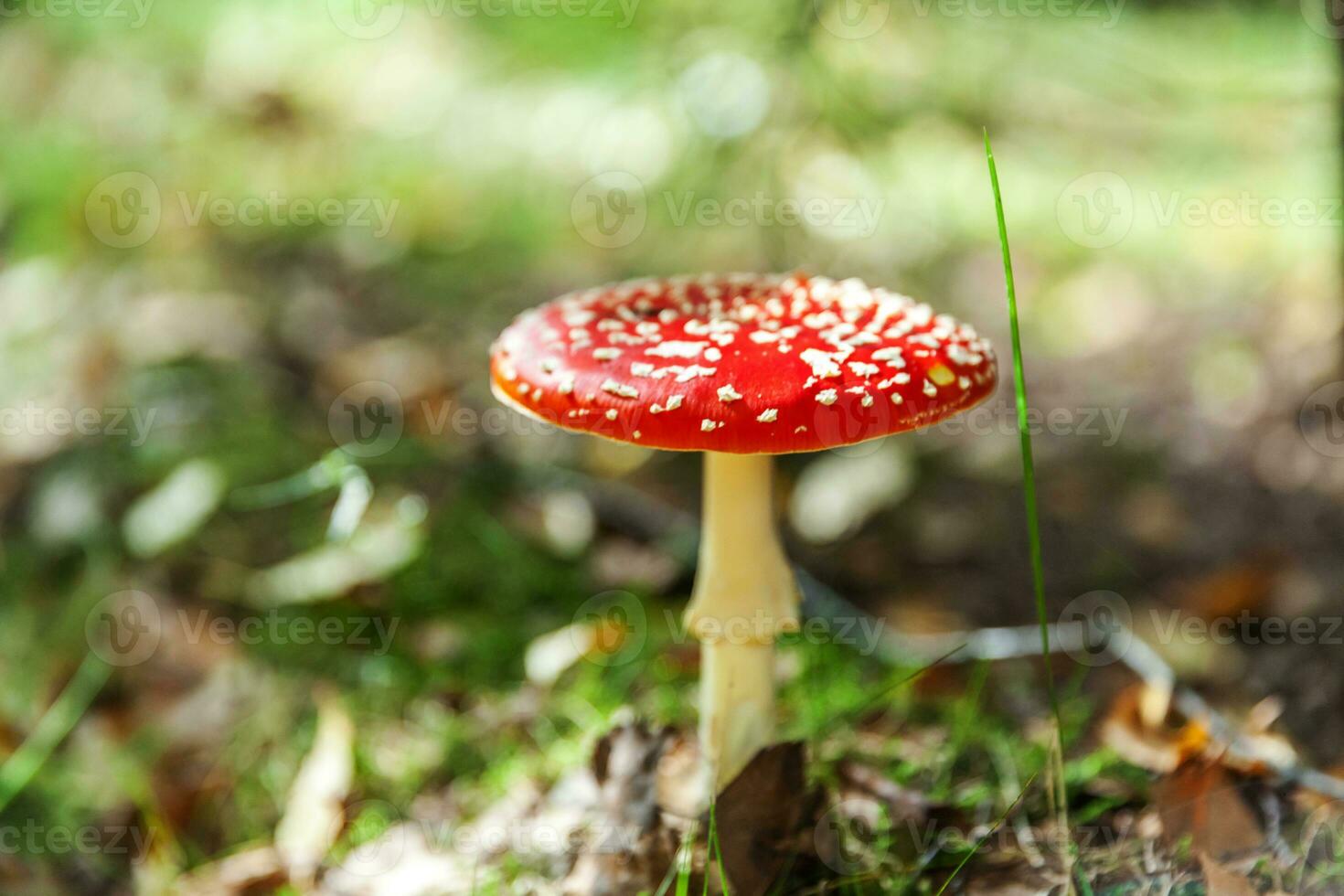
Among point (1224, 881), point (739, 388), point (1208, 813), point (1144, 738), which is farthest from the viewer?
point (1144, 738)

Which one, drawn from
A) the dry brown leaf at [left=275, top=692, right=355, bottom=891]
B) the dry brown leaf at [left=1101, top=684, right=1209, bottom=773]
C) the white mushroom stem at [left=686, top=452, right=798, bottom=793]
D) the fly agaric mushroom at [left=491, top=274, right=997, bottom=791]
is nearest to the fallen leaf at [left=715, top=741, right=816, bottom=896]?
the white mushroom stem at [left=686, top=452, right=798, bottom=793]

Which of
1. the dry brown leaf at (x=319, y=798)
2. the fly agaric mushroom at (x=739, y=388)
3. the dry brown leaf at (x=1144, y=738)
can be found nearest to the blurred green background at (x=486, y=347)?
the dry brown leaf at (x=319, y=798)

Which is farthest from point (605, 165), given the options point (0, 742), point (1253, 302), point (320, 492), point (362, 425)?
point (1253, 302)

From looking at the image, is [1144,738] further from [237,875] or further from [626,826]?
[237,875]

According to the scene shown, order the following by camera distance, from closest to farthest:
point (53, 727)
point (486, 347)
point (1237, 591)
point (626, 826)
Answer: point (626, 826), point (53, 727), point (1237, 591), point (486, 347)

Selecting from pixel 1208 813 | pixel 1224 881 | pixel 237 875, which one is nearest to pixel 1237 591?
pixel 1208 813

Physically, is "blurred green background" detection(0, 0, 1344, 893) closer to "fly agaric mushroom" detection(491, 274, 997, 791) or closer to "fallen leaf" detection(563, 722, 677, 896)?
"fallen leaf" detection(563, 722, 677, 896)

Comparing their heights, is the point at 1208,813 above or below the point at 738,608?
below
